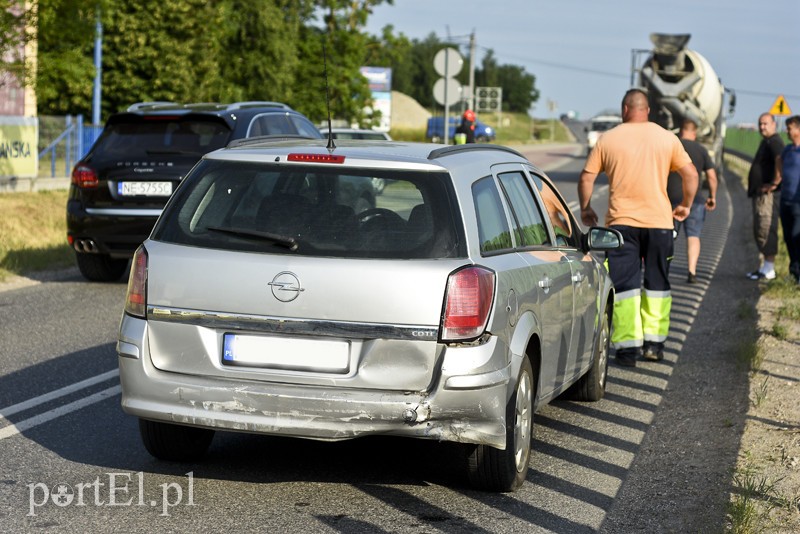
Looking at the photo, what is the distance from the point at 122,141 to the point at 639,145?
19.5 ft

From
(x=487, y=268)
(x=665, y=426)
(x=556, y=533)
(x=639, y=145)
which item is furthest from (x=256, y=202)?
(x=639, y=145)

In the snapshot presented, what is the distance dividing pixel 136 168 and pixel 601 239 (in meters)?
6.51

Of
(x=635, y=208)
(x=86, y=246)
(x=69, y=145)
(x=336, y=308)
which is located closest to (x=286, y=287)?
(x=336, y=308)

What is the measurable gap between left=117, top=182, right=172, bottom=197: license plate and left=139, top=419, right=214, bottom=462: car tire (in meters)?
6.89

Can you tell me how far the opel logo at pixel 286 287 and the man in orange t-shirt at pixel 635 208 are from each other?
13.9 ft

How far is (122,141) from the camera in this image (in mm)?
13688

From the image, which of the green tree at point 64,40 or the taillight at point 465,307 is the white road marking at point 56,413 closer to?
the taillight at point 465,307

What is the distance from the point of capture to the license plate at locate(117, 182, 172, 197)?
43.3ft

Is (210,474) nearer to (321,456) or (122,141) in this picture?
(321,456)

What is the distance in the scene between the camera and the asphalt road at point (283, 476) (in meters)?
5.62

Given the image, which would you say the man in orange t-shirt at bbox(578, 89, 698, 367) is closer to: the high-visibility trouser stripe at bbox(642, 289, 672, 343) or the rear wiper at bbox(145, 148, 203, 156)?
the high-visibility trouser stripe at bbox(642, 289, 672, 343)

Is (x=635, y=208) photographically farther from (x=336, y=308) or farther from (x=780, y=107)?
(x=780, y=107)

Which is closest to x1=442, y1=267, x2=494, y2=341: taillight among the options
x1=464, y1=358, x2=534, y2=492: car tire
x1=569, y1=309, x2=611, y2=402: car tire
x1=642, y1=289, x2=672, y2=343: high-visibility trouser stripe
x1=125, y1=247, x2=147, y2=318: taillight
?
x1=464, y1=358, x2=534, y2=492: car tire

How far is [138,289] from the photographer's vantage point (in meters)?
6.05
